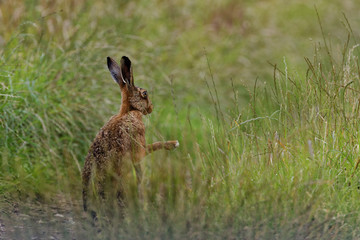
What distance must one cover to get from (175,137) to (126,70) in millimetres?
1046

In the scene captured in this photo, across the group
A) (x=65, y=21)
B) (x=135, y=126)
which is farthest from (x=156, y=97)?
(x=135, y=126)

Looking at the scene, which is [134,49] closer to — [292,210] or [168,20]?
[168,20]

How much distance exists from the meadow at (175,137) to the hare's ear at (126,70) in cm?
42

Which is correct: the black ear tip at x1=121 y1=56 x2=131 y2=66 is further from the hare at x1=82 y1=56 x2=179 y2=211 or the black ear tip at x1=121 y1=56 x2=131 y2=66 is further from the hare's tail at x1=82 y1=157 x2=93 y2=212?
the hare's tail at x1=82 y1=157 x2=93 y2=212

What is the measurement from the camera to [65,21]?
8.12m

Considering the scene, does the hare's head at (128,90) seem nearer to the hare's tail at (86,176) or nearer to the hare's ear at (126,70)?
the hare's ear at (126,70)

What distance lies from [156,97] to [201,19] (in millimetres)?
4279

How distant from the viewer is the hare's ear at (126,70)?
14.9ft

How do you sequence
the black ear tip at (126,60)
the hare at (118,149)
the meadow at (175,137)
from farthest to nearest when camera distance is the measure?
the black ear tip at (126,60) < the hare at (118,149) < the meadow at (175,137)

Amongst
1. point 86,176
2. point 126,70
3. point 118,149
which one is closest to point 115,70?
point 126,70

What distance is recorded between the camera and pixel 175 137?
17.8ft

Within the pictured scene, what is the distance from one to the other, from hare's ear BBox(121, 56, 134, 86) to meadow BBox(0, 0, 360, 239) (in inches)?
16.7

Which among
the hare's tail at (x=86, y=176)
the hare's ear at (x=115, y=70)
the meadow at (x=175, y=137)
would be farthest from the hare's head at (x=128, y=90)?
the hare's tail at (x=86, y=176)

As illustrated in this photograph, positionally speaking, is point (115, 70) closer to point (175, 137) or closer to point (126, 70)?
point (126, 70)
